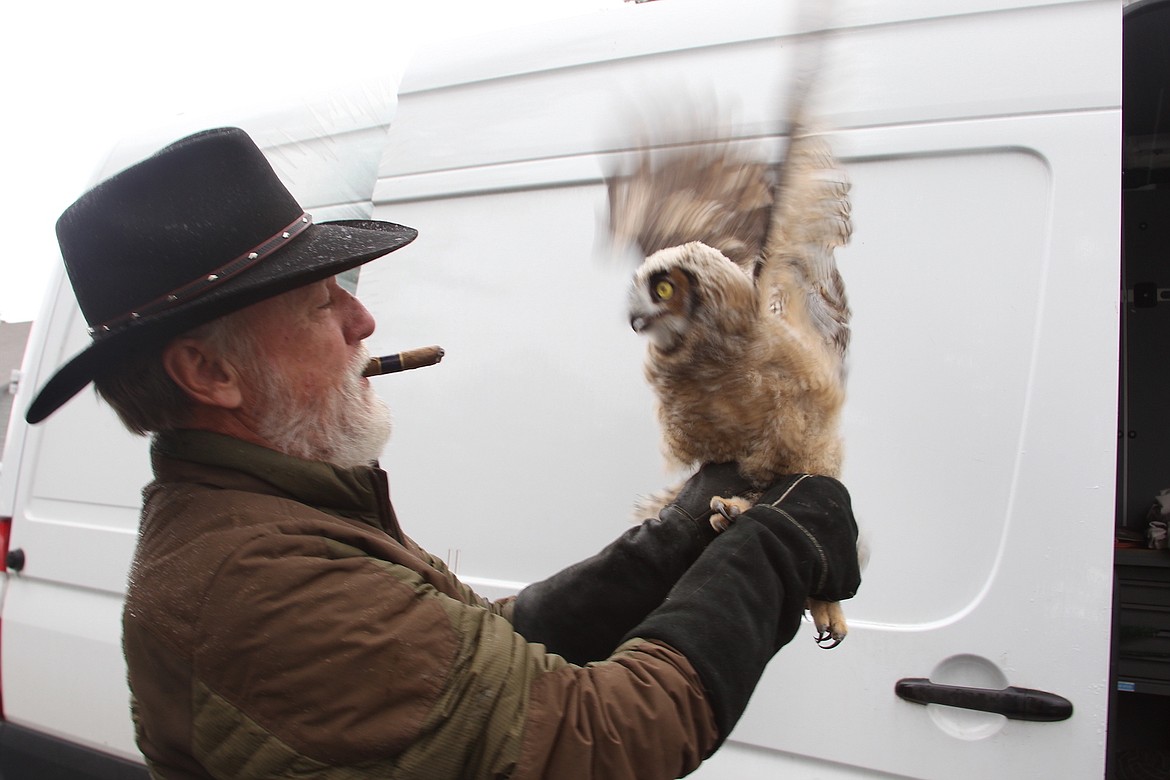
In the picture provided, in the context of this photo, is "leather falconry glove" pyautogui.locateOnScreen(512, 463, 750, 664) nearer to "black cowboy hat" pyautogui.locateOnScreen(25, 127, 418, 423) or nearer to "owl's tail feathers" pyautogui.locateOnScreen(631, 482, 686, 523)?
"owl's tail feathers" pyautogui.locateOnScreen(631, 482, 686, 523)

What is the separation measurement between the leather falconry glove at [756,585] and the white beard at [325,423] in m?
0.48

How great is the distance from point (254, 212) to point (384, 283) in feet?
3.32

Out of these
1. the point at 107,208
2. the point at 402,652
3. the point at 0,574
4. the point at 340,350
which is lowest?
the point at 0,574

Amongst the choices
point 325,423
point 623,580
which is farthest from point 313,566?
point 623,580

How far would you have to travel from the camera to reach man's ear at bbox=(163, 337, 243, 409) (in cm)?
104

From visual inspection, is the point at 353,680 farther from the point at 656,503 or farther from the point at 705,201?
the point at 705,201

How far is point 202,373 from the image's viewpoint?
1057mm

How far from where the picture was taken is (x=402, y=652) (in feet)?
2.81

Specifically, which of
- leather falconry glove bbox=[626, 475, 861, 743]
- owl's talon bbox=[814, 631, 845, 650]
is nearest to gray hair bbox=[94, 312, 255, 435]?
leather falconry glove bbox=[626, 475, 861, 743]

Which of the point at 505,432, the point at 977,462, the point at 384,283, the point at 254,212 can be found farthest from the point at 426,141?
the point at 977,462

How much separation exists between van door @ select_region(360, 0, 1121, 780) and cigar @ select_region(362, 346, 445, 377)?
1.58 feet

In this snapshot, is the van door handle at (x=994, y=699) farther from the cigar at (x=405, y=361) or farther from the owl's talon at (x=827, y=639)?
the cigar at (x=405, y=361)

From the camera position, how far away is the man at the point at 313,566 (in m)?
0.85

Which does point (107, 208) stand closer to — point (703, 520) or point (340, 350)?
point (340, 350)
